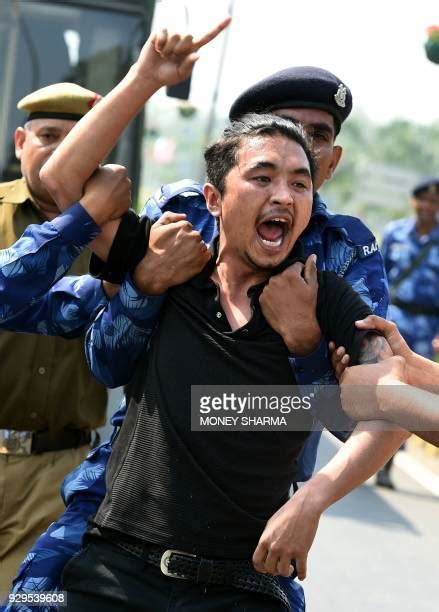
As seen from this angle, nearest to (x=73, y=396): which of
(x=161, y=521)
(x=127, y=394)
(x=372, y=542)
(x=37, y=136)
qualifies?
(x=37, y=136)

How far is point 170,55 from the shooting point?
3018 millimetres

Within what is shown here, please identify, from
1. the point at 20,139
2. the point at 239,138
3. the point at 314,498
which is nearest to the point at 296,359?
the point at 314,498

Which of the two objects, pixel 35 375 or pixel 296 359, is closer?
pixel 296 359

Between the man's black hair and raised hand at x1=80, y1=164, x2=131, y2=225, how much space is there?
0.26 metres

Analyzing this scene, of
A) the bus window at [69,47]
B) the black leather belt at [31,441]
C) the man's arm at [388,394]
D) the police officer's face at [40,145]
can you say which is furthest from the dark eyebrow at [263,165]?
the bus window at [69,47]

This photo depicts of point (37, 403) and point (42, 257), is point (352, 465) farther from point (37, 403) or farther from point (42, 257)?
point (37, 403)

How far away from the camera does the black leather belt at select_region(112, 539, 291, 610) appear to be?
2.91m

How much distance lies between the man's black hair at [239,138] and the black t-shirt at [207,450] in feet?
1.21

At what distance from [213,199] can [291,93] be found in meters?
0.63

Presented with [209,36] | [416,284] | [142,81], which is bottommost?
[142,81]

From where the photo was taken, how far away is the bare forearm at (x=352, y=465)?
2.78m

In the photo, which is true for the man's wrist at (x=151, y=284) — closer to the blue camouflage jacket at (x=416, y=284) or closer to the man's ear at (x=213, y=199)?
the man's ear at (x=213, y=199)

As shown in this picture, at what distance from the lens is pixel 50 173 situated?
3.12m

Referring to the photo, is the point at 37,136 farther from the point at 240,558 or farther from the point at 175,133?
the point at 175,133
